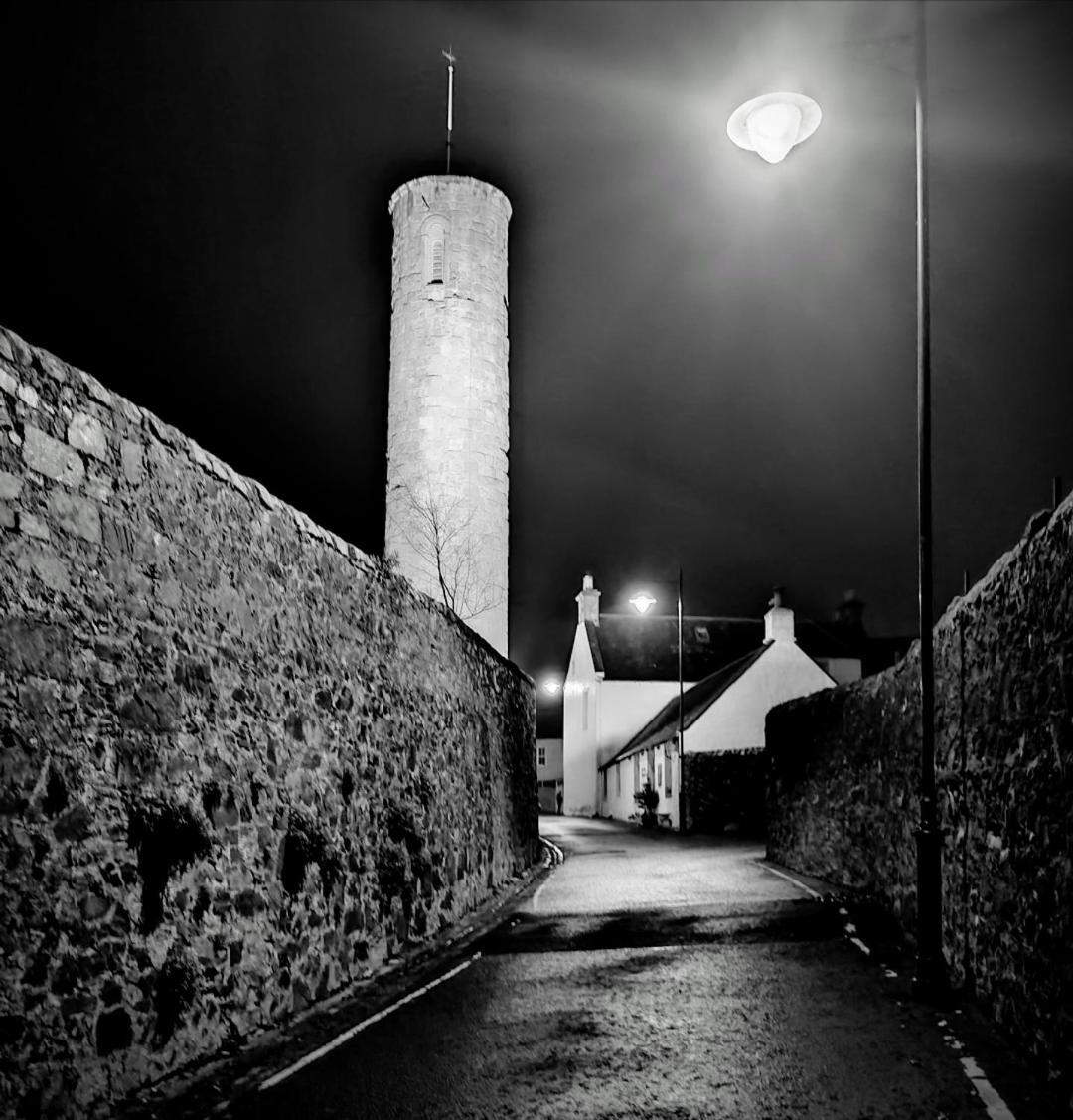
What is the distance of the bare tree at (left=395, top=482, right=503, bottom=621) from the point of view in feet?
98.2

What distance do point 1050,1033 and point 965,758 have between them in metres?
3.28

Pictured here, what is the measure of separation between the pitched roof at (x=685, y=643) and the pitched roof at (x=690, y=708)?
368 cm

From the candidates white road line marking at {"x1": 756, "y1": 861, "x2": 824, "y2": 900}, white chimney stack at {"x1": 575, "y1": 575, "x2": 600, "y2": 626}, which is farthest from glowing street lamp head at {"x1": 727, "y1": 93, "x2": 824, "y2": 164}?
white chimney stack at {"x1": 575, "y1": 575, "x2": 600, "y2": 626}

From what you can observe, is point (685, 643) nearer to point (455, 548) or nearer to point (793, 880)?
point (455, 548)

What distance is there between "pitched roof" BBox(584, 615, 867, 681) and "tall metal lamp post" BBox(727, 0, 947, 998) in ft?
150

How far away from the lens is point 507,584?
31.2m

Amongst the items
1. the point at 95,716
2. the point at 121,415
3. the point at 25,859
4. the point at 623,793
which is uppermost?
the point at 121,415

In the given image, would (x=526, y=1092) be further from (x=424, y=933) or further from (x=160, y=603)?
(x=424, y=933)

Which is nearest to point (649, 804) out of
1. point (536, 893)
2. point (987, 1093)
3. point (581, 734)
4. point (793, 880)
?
point (581, 734)

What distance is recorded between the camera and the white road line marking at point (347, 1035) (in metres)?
6.22

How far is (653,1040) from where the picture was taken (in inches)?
275

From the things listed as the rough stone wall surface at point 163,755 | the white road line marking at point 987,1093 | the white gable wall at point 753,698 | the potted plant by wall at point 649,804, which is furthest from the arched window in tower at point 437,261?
the white road line marking at point 987,1093

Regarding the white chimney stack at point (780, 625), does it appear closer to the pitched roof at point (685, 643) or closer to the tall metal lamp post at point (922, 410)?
the pitched roof at point (685, 643)

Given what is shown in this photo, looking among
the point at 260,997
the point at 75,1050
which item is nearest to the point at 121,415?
the point at 75,1050
